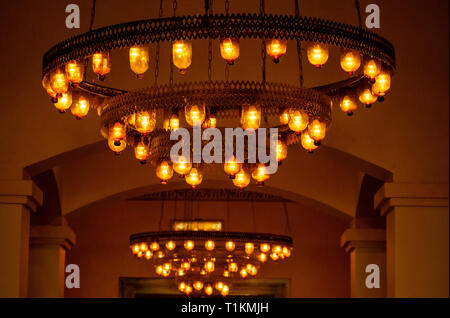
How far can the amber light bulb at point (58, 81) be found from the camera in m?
6.98

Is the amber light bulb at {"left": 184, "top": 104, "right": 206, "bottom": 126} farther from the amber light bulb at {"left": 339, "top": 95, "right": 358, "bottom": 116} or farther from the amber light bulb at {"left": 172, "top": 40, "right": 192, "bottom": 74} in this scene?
the amber light bulb at {"left": 339, "top": 95, "right": 358, "bottom": 116}

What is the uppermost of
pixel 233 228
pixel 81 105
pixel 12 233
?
pixel 233 228

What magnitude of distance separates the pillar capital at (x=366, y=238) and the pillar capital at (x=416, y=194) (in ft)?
11.7

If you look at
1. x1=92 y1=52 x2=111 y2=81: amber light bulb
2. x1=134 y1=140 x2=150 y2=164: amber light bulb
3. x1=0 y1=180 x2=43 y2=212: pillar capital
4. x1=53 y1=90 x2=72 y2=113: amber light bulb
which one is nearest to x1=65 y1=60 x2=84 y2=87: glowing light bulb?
x1=92 y1=52 x2=111 y2=81: amber light bulb

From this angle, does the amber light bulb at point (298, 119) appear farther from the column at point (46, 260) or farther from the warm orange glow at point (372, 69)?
the column at point (46, 260)

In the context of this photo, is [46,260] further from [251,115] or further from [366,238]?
[251,115]

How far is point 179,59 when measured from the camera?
20.7 ft

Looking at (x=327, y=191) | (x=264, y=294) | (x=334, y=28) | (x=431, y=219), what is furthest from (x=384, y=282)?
(x=334, y=28)

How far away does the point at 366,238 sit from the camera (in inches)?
545

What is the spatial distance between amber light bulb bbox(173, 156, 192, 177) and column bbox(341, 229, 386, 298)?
643 centimetres

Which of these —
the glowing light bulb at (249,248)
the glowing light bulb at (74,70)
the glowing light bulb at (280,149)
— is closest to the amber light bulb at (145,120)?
the glowing light bulb at (74,70)

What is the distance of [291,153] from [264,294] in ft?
21.1

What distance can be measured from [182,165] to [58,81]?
4.94 feet

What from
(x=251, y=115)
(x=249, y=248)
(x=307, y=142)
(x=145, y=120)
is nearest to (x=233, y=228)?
(x=249, y=248)
